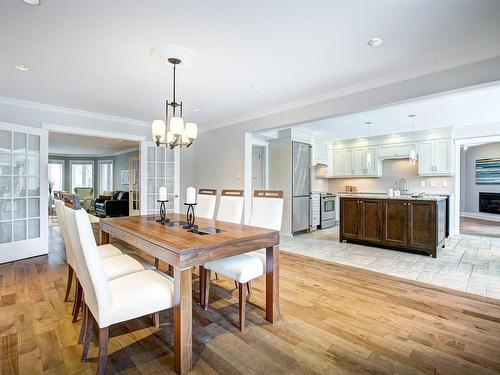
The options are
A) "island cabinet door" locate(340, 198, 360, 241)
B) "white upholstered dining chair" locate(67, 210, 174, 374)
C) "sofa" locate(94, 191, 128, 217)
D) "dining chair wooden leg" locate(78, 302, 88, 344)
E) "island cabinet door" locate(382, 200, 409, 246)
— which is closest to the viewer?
"white upholstered dining chair" locate(67, 210, 174, 374)

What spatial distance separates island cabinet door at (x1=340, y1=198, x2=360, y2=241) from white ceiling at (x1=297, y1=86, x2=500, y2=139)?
1.62 metres

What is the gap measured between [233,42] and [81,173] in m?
11.7

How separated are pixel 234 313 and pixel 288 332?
534mm

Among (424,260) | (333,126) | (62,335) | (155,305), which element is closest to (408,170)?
(333,126)

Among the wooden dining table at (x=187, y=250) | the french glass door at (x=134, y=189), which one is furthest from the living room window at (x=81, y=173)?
the wooden dining table at (x=187, y=250)

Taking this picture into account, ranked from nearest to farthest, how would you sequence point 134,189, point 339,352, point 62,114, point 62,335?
point 339,352 → point 62,335 → point 62,114 → point 134,189

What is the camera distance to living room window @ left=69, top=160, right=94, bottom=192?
11.3 meters

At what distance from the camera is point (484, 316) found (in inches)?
88.0

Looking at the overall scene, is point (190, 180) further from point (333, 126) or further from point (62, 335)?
point (62, 335)

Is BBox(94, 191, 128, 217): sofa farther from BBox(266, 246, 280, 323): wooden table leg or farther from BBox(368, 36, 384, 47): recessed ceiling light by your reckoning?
BBox(368, 36, 384, 47): recessed ceiling light

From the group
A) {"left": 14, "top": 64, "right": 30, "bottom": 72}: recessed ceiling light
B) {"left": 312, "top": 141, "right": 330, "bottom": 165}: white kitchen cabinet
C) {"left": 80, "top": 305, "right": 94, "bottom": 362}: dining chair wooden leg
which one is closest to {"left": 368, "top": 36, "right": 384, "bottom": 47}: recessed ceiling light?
{"left": 80, "top": 305, "right": 94, "bottom": 362}: dining chair wooden leg

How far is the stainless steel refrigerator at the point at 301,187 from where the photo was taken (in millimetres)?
5703

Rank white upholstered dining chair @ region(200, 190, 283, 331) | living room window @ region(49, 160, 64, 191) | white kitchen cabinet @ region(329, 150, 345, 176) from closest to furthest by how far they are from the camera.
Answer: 1. white upholstered dining chair @ region(200, 190, 283, 331)
2. white kitchen cabinet @ region(329, 150, 345, 176)
3. living room window @ region(49, 160, 64, 191)

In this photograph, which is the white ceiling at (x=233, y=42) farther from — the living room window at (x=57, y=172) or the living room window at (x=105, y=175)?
the living room window at (x=57, y=172)
